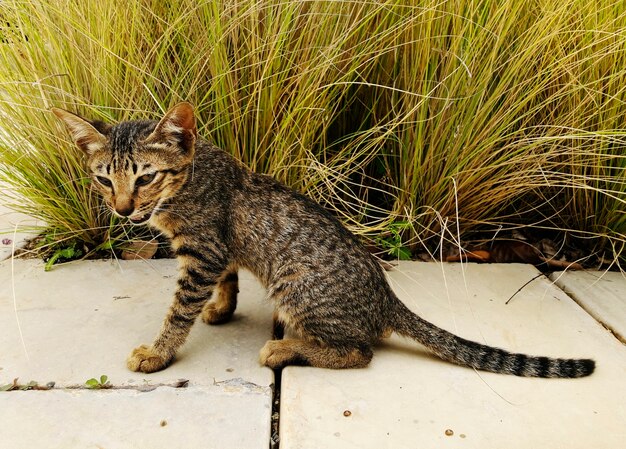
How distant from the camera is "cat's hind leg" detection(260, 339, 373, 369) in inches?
109

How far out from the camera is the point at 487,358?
8.98 ft

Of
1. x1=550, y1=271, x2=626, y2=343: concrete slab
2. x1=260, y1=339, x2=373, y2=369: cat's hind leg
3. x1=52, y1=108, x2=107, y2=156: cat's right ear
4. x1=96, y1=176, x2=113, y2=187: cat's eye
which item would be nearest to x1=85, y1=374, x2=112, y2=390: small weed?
x1=260, y1=339, x2=373, y2=369: cat's hind leg

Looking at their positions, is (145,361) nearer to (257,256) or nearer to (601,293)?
(257,256)

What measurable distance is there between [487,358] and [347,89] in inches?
69.4

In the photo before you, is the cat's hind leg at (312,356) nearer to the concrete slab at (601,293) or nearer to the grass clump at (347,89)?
the grass clump at (347,89)

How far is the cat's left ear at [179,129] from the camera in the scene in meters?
2.72

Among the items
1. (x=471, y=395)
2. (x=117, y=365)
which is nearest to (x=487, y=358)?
(x=471, y=395)

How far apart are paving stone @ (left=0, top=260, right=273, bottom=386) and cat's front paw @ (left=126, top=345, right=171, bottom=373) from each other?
0.09ft

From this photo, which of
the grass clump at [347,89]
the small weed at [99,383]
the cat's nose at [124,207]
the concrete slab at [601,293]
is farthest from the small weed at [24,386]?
the concrete slab at [601,293]

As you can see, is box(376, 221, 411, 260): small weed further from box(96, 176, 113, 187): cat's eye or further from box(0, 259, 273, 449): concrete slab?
box(96, 176, 113, 187): cat's eye

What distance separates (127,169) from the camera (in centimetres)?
278

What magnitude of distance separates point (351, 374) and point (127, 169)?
132 centimetres

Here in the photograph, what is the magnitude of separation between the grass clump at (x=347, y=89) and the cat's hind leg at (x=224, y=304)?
32.2 inches

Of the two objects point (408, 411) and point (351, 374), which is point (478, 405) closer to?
point (408, 411)
